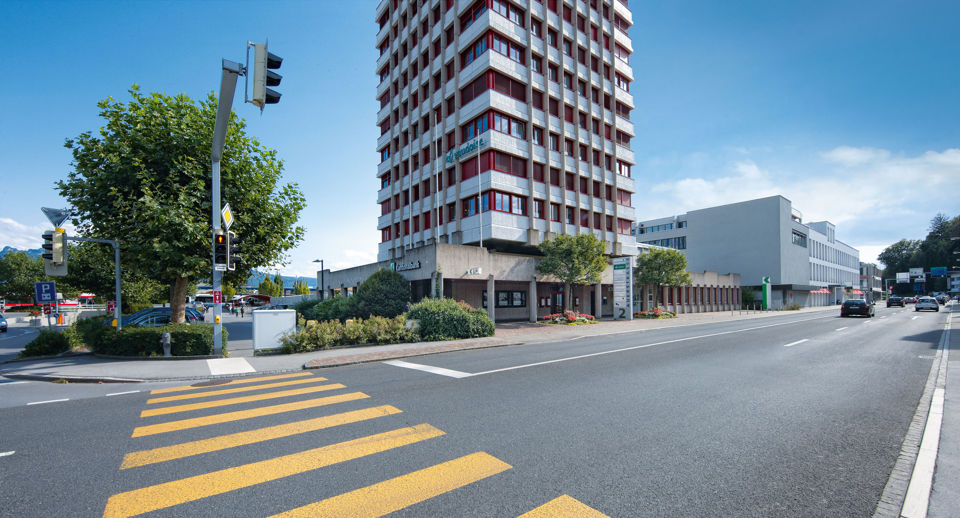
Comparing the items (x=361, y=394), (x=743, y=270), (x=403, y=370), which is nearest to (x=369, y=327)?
(x=403, y=370)

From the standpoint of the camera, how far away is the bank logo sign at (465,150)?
99.1ft

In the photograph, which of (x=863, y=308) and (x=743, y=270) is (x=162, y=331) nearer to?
(x=863, y=308)

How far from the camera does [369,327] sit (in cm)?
1582

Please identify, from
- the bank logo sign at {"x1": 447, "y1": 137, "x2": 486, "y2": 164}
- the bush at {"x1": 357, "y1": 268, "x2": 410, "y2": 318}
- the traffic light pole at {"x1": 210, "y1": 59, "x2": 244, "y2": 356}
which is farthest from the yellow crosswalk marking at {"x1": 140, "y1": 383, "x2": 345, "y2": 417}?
the bank logo sign at {"x1": 447, "y1": 137, "x2": 486, "y2": 164}

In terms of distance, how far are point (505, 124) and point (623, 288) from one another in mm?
16627

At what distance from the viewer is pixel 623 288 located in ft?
110

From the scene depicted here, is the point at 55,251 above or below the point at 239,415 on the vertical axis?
above

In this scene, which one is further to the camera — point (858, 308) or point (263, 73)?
point (858, 308)

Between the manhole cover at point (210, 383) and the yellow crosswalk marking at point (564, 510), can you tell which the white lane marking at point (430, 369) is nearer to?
the manhole cover at point (210, 383)

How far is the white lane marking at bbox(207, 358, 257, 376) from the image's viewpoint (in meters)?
10.5

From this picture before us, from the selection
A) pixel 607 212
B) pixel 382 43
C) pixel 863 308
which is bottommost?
pixel 863 308

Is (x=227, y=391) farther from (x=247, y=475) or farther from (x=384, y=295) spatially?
(x=384, y=295)

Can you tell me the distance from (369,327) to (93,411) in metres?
9.24

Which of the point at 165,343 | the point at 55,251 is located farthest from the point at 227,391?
the point at 55,251
